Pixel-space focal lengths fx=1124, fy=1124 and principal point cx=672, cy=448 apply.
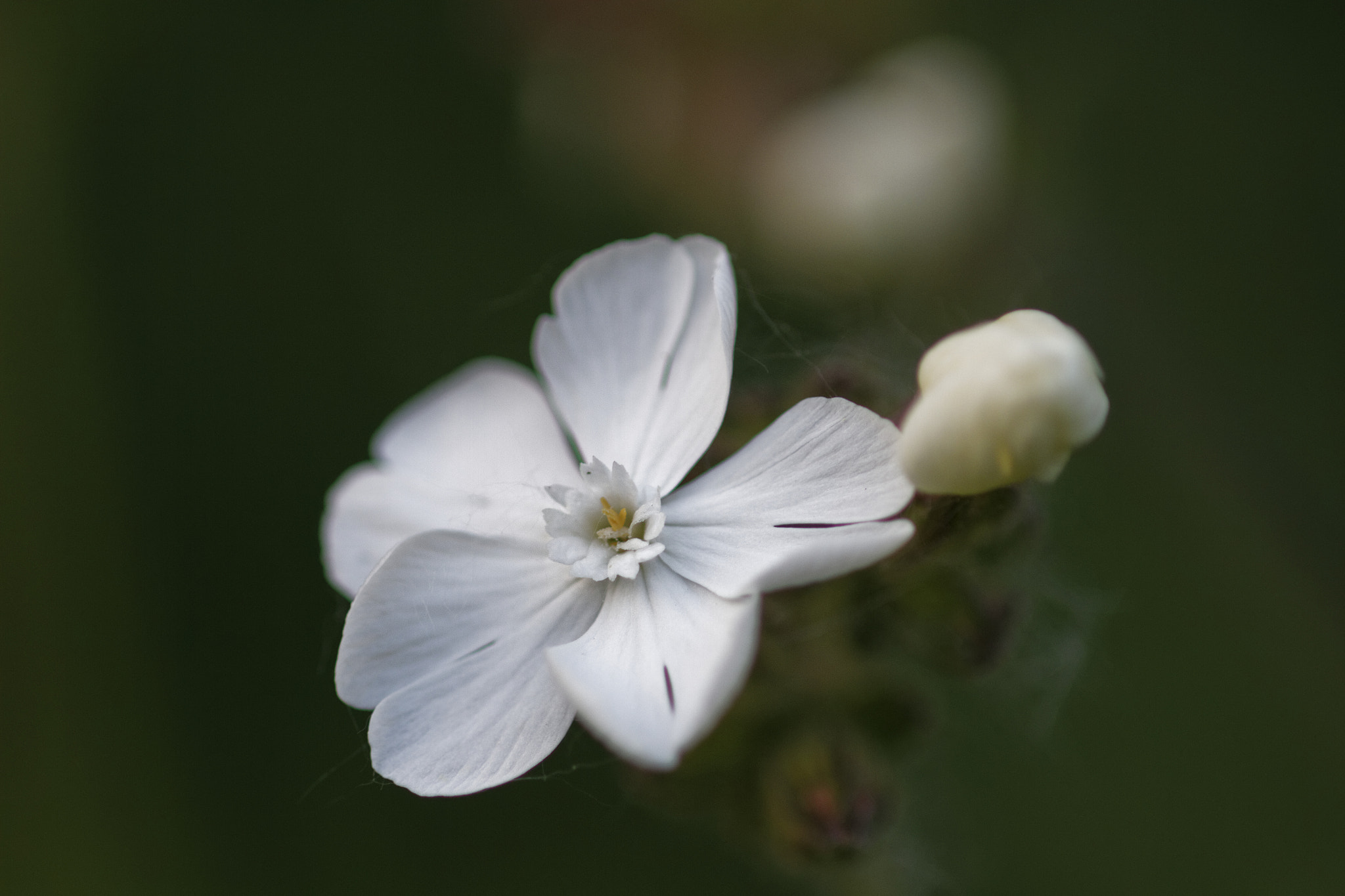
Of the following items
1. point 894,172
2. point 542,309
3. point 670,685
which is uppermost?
point 894,172

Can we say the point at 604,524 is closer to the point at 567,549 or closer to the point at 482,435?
the point at 567,549

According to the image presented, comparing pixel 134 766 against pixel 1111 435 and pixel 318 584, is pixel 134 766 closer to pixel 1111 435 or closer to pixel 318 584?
pixel 318 584

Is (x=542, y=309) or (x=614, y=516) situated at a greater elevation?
(x=614, y=516)

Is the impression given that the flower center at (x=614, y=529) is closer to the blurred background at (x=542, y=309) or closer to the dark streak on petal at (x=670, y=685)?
the dark streak on petal at (x=670, y=685)

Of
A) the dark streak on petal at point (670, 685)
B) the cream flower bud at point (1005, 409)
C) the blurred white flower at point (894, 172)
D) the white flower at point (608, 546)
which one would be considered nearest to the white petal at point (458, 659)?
the white flower at point (608, 546)

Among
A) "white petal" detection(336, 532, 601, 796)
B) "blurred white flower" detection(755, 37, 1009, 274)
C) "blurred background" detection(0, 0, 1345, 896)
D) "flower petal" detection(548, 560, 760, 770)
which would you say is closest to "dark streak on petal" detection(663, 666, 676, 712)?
"flower petal" detection(548, 560, 760, 770)

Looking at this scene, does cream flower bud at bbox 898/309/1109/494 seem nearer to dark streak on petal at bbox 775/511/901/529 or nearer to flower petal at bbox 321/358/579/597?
dark streak on petal at bbox 775/511/901/529

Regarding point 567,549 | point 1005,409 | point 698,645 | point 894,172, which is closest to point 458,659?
point 567,549
